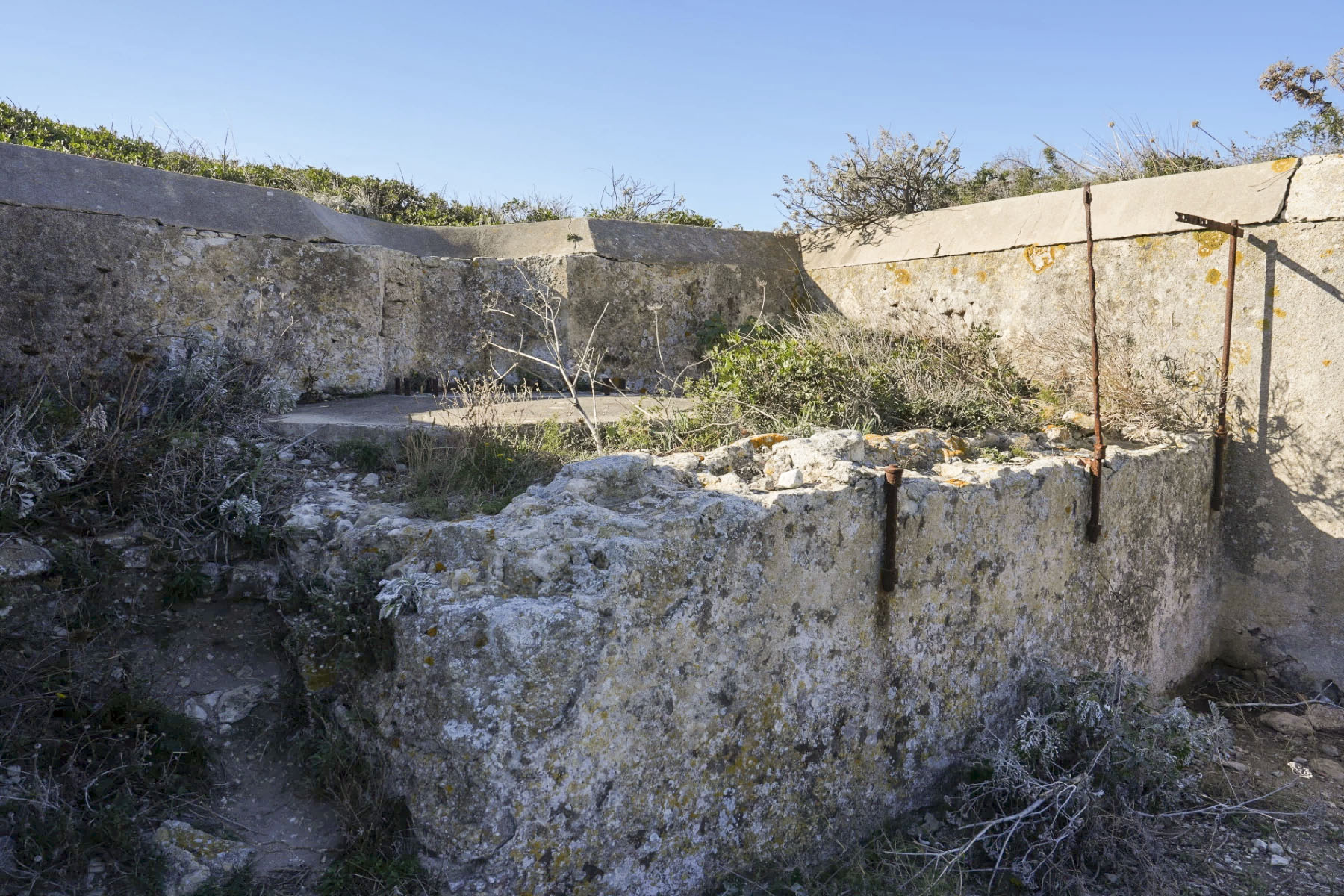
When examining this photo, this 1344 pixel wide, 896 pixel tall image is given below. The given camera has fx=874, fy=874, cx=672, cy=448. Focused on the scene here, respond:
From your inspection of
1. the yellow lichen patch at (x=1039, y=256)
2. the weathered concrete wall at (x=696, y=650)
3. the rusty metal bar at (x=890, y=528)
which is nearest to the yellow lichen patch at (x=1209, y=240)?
the yellow lichen patch at (x=1039, y=256)

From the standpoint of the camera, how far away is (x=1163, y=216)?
4723 millimetres

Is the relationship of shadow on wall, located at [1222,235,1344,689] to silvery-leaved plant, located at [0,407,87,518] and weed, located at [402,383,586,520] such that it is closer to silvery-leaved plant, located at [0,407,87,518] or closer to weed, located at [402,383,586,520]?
weed, located at [402,383,586,520]

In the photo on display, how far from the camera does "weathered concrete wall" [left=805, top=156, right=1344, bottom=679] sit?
14.2ft

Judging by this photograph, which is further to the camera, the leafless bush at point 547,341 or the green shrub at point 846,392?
the leafless bush at point 547,341

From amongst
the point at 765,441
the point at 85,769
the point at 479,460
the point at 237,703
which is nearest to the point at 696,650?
the point at 765,441

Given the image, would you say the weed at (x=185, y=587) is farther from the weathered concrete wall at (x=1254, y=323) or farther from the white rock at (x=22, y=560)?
the weathered concrete wall at (x=1254, y=323)

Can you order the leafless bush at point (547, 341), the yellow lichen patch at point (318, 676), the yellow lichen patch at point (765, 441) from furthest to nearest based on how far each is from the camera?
the leafless bush at point (547, 341) < the yellow lichen patch at point (765, 441) < the yellow lichen patch at point (318, 676)

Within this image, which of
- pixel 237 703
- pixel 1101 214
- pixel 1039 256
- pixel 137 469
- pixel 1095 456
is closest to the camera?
pixel 237 703

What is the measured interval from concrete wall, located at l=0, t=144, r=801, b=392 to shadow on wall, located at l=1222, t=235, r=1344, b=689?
10.0 ft

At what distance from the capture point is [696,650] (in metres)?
2.77

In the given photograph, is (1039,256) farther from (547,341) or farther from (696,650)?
(696,650)

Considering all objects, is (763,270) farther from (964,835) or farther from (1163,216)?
(964,835)

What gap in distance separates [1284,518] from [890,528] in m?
2.76

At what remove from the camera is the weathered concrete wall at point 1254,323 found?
4332 mm
